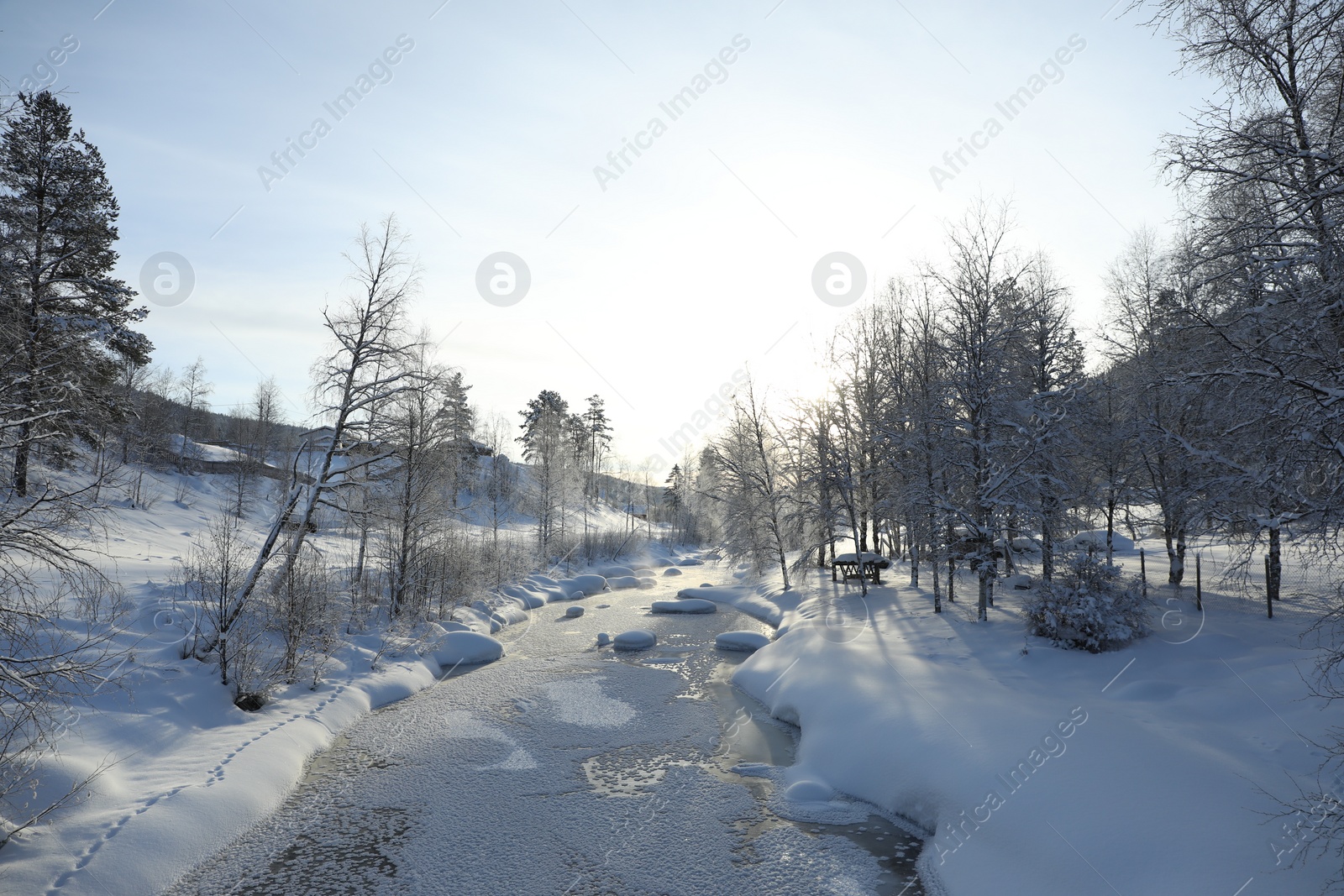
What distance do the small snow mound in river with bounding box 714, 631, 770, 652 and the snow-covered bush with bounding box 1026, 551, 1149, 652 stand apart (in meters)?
8.43

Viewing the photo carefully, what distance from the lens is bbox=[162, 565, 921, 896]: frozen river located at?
25.3 ft

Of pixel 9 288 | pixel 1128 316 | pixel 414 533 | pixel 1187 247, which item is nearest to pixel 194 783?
pixel 9 288

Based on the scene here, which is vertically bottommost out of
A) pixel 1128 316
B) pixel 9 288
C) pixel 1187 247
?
pixel 9 288

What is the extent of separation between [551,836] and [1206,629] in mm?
13772

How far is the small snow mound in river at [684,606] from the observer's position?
2675cm

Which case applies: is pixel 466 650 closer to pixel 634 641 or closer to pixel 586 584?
pixel 634 641

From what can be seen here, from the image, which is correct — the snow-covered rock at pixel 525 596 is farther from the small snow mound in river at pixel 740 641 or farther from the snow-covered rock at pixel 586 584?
the small snow mound in river at pixel 740 641

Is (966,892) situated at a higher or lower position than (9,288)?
lower

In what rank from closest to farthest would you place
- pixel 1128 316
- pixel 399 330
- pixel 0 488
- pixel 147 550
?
pixel 0 488 → pixel 399 330 → pixel 147 550 → pixel 1128 316

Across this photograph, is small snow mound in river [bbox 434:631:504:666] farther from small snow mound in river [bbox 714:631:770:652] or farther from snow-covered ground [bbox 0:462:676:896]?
small snow mound in river [bbox 714:631:770:652]

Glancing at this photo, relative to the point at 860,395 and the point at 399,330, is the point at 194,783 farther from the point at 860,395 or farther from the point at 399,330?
the point at 860,395

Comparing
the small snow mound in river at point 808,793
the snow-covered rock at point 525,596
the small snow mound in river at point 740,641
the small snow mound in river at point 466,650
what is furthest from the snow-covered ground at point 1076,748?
the snow-covered rock at point 525,596

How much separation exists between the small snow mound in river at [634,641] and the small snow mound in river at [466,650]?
365cm

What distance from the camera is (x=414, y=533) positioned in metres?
20.5
